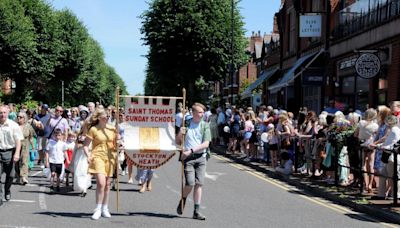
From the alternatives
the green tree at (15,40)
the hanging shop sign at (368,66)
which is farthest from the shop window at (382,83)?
the green tree at (15,40)

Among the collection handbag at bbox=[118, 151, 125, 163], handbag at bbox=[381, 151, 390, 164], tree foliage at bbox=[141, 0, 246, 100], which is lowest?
handbag at bbox=[118, 151, 125, 163]

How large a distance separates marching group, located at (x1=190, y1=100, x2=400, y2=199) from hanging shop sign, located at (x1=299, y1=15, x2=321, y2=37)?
6.50 meters

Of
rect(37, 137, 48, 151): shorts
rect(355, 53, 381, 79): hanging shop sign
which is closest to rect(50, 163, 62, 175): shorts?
rect(37, 137, 48, 151): shorts

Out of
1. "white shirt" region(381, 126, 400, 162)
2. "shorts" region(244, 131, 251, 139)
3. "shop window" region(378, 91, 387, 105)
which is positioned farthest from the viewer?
"shorts" region(244, 131, 251, 139)

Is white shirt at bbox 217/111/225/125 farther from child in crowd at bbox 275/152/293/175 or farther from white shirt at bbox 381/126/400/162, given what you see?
white shirt at bbox 381/126/400/162

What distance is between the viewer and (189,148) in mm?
9227

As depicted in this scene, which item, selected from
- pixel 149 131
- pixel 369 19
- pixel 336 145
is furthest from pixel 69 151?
pixel 369 19

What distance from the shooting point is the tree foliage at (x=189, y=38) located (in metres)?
42.9

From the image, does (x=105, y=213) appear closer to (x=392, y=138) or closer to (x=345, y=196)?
(x=345, y=196)

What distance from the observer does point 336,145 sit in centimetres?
1297

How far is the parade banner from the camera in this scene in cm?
982

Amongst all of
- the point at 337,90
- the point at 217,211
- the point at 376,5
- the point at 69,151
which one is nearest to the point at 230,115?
the point at 337,90

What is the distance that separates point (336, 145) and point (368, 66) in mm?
4179

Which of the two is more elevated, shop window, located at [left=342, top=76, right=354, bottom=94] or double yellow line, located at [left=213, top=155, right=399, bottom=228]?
shop window, located at [left=342, top=76, right=354, bottom=94]
